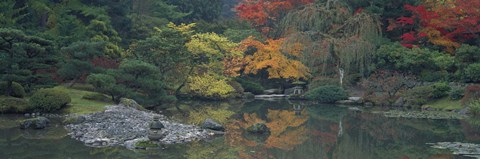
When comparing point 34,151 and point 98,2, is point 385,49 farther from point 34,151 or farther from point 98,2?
point 34,151

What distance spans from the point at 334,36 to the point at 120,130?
20.7 m

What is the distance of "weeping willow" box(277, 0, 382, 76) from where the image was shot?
109 ft

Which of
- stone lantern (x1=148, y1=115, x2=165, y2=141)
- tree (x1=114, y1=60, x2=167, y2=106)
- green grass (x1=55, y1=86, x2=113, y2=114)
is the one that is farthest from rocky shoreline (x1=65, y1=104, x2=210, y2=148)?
tree (x1=114, y1=60, x2=167, y2=106)

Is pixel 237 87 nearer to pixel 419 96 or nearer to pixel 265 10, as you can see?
pixel 265 10

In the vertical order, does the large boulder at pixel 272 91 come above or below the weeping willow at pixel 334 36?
below

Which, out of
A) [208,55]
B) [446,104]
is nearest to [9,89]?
[208,55]

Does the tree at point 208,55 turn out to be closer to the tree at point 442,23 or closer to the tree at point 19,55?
the tree at point 19,55

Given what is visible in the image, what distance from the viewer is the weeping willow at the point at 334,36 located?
33.3m

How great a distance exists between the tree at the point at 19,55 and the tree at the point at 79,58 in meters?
2.22

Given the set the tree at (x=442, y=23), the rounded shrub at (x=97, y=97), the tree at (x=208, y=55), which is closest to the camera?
the rounded shrub at (x=97, y=97)

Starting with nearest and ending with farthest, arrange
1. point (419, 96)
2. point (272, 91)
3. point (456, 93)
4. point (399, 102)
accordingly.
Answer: point (456, 93), point (419, 96), point (399, 102), point (272, 91)

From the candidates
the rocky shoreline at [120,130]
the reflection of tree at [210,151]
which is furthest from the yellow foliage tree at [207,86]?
the reflection of tree at [210,151]

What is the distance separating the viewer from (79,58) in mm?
25672

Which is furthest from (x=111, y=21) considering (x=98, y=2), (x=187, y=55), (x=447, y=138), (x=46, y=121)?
(x=447, y=138)
